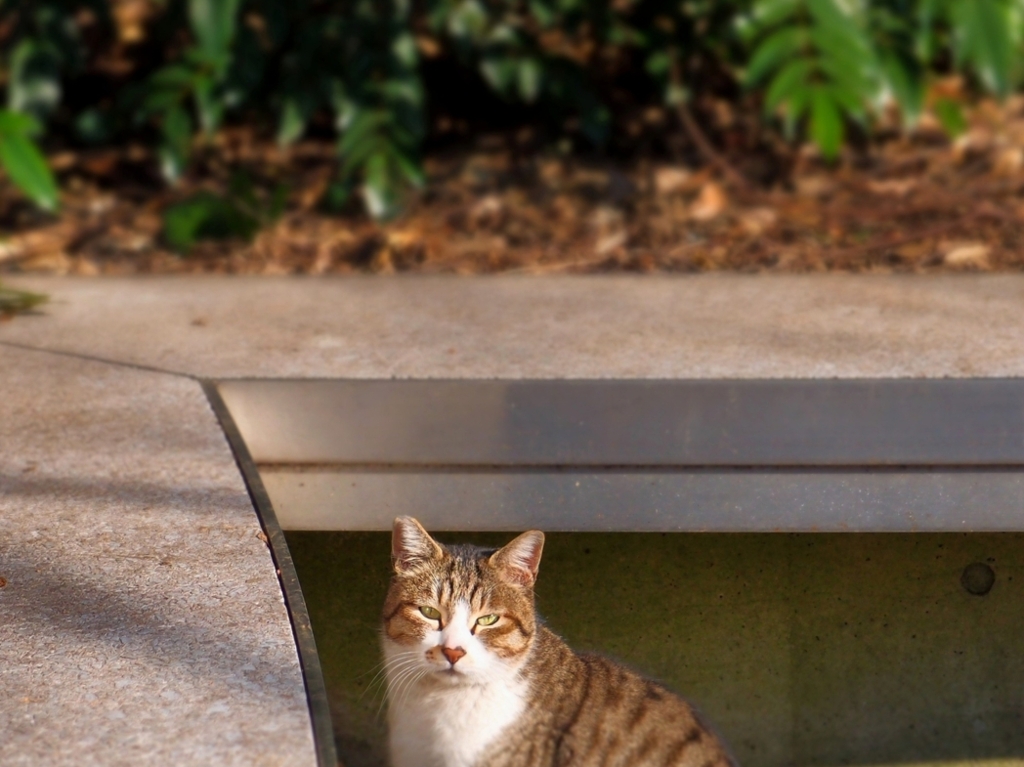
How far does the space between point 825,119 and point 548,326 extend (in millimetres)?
1163

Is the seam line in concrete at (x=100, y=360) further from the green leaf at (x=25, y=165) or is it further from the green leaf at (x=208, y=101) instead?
the green leaf at (x=208, y=101)

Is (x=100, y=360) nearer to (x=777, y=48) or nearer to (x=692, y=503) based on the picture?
(x=692, y=503)

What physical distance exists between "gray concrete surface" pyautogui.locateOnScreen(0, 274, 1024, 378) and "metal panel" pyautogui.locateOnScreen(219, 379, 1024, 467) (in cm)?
9

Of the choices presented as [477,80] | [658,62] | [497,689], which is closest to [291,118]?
[477,80]

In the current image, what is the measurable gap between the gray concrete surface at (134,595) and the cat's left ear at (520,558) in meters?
0.50

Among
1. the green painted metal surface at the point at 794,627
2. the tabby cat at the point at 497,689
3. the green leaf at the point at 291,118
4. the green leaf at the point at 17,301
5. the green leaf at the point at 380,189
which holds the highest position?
the green leaf at the point at 291,118

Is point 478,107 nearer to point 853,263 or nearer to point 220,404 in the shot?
point 853,263

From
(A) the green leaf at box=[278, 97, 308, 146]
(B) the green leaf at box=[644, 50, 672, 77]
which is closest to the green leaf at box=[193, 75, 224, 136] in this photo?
(A) the green leaf at box=[278, 97, 308, 146]

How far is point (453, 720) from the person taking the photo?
96.3 inches

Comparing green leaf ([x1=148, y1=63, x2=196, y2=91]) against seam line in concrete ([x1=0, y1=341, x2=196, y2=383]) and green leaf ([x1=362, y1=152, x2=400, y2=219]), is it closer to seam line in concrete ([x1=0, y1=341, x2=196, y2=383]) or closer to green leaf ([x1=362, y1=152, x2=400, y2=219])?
green leaf ([x1=362, y1=152, x2=400, y2=219])

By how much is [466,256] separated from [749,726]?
2.27 metres

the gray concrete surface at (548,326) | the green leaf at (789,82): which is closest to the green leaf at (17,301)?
the gray concrete surface at (548,326)

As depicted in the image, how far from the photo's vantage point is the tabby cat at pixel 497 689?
243 centimetres

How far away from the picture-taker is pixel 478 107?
19.2 feet
